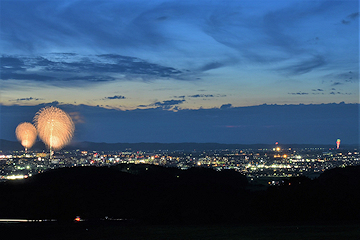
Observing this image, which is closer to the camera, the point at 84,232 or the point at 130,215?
the point at 84,232

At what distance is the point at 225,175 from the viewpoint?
143750 millimetres

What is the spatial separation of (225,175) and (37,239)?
4413 inches

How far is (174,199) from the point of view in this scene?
252ft

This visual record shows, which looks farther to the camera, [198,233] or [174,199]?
[174,199]

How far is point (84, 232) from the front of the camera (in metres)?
38.2

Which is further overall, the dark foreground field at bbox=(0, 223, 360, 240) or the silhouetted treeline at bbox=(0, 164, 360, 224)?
the silhouetted treeline at bbox=(0, 164, 360, 224)

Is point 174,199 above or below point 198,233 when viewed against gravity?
below

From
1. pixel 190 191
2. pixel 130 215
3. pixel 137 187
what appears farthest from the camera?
pixel 137 187

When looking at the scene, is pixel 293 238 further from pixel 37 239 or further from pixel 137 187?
pixel 137 187

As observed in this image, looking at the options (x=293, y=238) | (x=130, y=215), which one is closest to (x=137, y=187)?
(x=130, y=215)

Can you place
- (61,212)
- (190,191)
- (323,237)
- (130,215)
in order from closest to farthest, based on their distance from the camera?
(323,237) → (61,212) → (130,215) → (190,191)

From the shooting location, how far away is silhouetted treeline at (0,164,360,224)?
51.9m

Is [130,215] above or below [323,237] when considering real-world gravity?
below

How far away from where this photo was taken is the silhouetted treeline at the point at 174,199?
51906 millimetres
